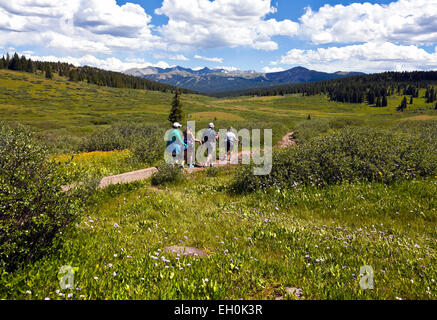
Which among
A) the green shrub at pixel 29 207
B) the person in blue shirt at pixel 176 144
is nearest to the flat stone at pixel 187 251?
the green shrub at pixel 29 207

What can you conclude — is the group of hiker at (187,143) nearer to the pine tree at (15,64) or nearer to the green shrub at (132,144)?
the green shrub at (132,144)

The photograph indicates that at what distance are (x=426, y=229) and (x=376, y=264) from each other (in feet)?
7.80

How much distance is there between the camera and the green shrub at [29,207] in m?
3.77

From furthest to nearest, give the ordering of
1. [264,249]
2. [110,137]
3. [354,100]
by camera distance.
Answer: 1. [354,100]
2. [110,137]
3. [264,249]

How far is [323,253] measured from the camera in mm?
5000

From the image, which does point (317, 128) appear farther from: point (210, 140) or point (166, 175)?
point (166, 175)

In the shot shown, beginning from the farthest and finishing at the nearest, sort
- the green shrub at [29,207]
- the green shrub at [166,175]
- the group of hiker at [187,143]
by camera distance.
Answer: the group of hiker at [187,143]
the green shrub at [166,175]
the green shrub at [29,207]

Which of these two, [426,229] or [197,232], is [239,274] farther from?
[426,229]

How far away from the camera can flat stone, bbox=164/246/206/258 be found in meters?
4.96

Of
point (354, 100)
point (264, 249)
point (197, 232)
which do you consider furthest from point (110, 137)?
point (354, 100)

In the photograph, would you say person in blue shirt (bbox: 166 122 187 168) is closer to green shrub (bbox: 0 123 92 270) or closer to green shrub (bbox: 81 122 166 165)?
green shrub (bbox: 81 122 166 165)

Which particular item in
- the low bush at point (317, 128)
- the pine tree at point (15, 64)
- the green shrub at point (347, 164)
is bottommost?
the low bush at point (317, 128)

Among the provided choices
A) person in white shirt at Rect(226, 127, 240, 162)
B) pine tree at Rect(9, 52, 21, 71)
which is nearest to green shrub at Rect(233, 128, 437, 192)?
person in white shirt at Rect(226, 127, 240, 162)

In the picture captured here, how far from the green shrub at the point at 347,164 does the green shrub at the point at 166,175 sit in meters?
2.97
